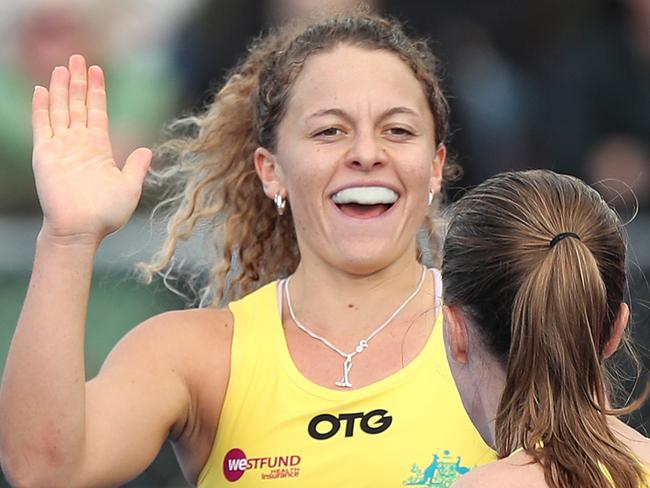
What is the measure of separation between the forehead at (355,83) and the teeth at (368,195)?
0.19 meters

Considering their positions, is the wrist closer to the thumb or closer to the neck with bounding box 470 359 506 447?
the thumb

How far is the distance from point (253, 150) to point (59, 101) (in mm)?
809

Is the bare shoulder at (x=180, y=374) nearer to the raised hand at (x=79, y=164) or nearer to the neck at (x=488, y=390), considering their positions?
the raised hand at (x=79, y=164)

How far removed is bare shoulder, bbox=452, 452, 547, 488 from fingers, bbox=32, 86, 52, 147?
122cm

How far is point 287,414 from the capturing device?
3408 millimetres

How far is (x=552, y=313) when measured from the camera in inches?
102

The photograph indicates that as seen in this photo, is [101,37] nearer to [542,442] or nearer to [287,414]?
[287,414]

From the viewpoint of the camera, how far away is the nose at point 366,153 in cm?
350

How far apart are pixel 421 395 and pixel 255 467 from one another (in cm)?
41

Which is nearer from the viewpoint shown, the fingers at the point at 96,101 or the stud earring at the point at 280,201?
the fingers at the point at 96,101

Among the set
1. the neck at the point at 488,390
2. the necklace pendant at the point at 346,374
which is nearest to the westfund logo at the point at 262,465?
the necklace pendant at the point at 346,374

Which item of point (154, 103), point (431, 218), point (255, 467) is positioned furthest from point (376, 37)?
point (154, 103)

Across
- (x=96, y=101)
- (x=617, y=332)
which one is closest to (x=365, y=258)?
(x=96, y=101)

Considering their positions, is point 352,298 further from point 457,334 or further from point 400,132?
point 457,334
